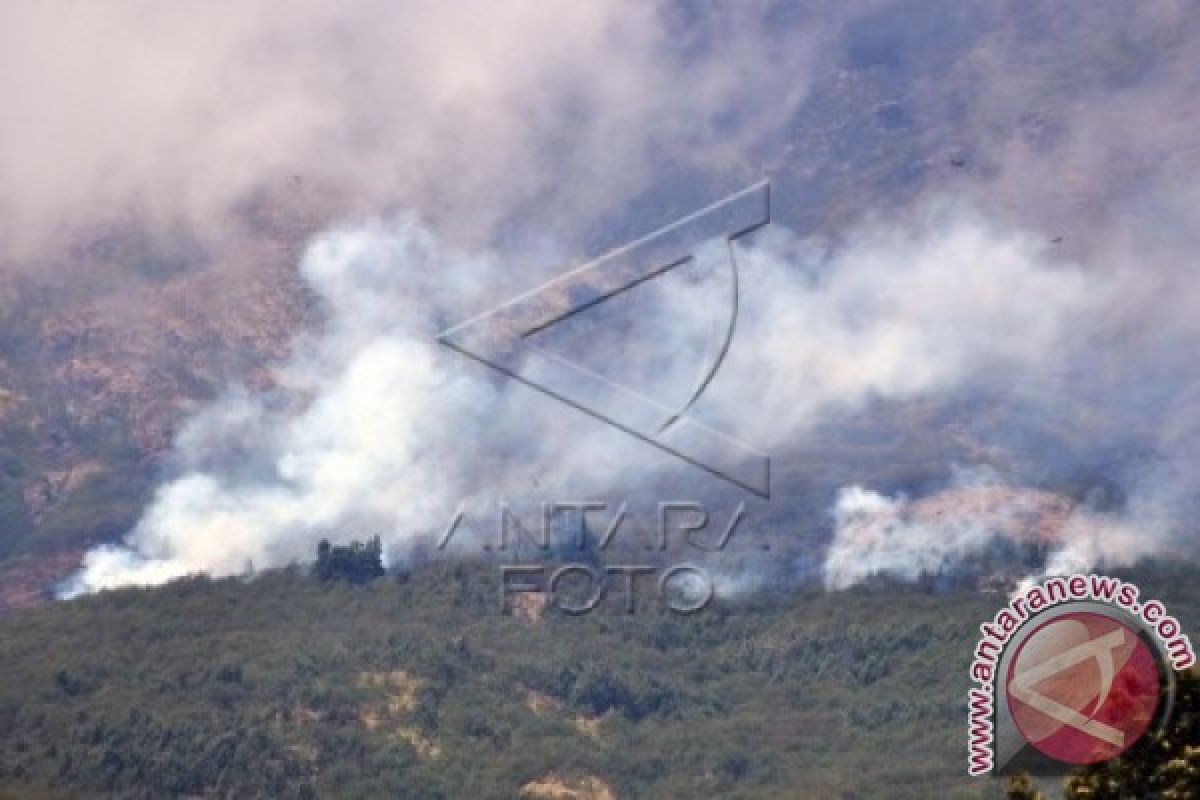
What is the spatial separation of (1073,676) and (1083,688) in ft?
7.20

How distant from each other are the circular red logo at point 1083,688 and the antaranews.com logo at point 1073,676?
34 mm

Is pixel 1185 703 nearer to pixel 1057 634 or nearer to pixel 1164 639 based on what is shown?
pixel 1164 639

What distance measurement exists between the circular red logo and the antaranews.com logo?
34mm

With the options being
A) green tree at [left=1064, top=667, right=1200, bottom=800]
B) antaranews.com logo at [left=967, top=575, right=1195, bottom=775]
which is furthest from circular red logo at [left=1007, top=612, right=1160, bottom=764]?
green tree at [left=1064, top=667, right=1200, bottom=800]

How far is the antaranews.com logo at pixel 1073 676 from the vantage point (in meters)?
66.3

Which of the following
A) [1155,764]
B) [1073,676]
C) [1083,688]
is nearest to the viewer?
[1155,764]

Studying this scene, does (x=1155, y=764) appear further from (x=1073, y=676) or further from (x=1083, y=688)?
(x=1073, y=676)

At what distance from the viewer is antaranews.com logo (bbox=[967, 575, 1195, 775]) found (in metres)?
66.3

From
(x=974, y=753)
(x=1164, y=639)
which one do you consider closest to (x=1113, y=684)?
(x=1164, y=639)

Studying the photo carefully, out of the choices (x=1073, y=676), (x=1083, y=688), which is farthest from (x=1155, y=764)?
(x=1073, y=676)

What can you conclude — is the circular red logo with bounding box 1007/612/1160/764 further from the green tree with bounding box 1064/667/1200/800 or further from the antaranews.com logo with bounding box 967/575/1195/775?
the green tree with bounding box 1064/667/1200/800

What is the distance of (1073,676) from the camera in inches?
2867

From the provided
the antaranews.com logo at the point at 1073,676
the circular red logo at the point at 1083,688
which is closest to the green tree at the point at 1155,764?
the antaranews.com logo at the point at 1073,676

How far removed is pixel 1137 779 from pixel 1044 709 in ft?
23.5
